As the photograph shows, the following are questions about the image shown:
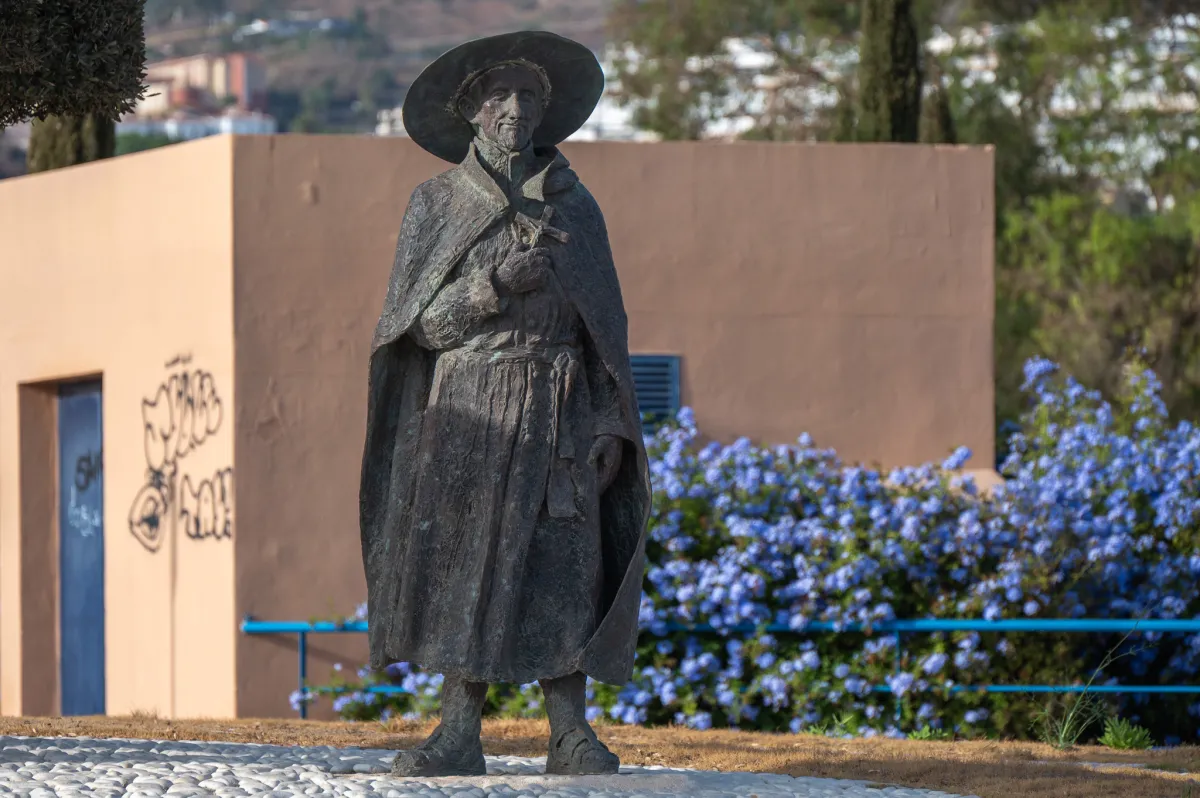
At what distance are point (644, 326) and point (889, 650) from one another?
2.43 metres

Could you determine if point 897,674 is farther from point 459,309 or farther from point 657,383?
point 459,309

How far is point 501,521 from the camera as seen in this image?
6.64m

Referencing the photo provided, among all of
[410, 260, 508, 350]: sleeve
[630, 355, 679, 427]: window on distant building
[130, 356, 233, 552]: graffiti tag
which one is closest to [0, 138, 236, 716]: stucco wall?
[130, 356, 233, 552]: graffiti tag

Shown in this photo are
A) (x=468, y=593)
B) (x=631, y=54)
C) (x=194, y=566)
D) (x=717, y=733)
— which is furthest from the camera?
(x=631, y=54)

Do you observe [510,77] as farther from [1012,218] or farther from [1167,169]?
[1167,169]

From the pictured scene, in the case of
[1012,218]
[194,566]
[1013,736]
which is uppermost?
[1012,218]

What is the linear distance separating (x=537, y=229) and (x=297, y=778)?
1926 millimetres

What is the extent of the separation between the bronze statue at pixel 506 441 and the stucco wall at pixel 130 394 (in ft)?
15.8

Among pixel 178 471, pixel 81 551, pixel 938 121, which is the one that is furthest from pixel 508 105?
pixel 938 121

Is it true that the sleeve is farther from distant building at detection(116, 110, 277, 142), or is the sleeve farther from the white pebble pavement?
distant building at detection(116, 110, 277, 142)

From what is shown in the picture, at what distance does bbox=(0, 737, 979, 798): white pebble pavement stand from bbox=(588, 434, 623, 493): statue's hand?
971 mm

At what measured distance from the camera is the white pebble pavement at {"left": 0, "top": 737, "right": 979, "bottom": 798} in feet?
20.6

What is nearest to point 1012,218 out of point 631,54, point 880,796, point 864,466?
point 631,54

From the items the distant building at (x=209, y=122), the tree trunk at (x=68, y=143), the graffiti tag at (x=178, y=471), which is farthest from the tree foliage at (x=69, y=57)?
the distant building at (x=209, y=122)
